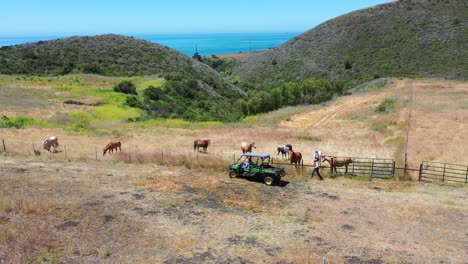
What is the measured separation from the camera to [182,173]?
24.3 meters

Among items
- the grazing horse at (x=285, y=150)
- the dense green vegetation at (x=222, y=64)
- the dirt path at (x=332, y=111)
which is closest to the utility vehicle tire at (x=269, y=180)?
the grazing horse at (x=285, y=150)

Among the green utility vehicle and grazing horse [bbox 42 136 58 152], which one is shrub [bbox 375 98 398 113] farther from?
grazing horse [bbox 42 136 58 152]

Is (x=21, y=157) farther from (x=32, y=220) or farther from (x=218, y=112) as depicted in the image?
(x=218, y=112)

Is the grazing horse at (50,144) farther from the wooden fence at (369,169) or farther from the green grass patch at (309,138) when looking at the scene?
the green grass patch at (309,138)

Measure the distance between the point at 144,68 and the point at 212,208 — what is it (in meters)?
63.3

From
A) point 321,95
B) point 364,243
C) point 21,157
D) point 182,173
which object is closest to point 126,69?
point 321,95

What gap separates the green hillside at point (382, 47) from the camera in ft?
261

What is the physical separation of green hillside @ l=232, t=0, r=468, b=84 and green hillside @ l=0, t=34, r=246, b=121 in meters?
20.5

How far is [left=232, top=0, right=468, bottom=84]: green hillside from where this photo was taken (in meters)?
79.6

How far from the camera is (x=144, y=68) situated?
255ft

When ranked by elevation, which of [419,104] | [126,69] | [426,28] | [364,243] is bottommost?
[364,243]

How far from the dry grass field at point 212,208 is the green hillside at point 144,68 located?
23.8 m

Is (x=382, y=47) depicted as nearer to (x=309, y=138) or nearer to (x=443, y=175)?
(x=309, y=138)

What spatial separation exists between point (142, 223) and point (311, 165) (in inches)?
492
